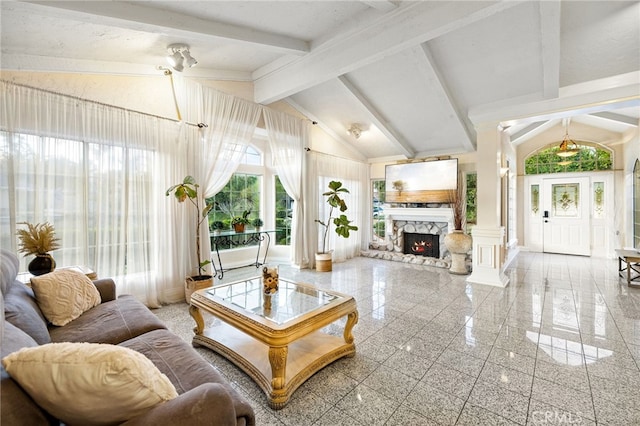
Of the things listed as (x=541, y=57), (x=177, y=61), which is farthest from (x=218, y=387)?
(x=541, y=57)

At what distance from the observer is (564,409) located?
5.73 feet

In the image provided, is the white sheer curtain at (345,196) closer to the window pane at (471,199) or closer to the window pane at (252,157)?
the window pane at (252,157)

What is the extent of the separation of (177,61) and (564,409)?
4562mm

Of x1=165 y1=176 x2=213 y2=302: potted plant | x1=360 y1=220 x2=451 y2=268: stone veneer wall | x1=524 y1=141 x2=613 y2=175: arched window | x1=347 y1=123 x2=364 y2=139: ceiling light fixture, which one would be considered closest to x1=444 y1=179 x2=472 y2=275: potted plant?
x1=360 y1=220 x2=451 y2=268: stone veneer wall

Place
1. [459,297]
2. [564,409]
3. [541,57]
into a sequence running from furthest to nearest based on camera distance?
[459,297] → [541,57] → [564,409]

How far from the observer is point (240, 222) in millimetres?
5051

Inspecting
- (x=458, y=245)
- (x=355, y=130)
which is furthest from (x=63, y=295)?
(x=458, y=245)

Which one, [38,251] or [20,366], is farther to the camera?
[38,251]

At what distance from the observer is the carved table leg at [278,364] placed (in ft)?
5.92

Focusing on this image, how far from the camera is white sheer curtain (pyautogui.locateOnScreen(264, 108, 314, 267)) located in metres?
5.09

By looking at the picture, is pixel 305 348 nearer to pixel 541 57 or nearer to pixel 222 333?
pixel 222 333

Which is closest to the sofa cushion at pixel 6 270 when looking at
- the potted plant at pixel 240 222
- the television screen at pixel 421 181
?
the potted plant at pixel 240 222

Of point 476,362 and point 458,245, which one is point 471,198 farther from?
point 476,362

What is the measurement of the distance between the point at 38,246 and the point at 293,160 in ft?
12.2
